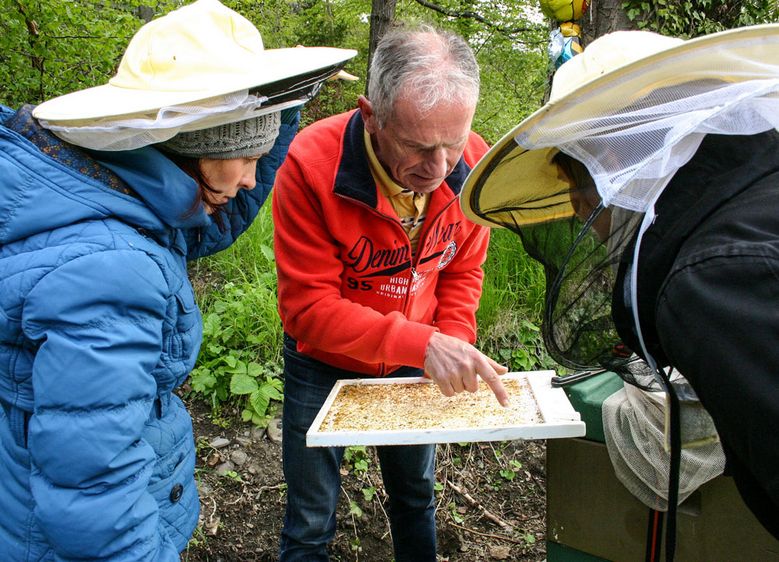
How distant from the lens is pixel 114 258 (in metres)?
1.35

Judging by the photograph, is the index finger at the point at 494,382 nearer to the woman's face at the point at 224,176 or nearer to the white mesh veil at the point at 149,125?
the woman's face at the point at 224,176

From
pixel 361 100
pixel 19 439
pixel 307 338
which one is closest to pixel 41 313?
pixel 19 439

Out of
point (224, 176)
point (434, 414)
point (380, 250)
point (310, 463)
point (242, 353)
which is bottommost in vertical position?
point (242, 353)

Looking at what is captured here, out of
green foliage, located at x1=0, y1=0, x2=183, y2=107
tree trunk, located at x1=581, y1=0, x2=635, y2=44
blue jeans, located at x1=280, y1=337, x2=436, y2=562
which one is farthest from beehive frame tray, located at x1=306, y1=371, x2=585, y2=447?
green foliage, located at x1=0, y1=0, x2=183, y2=107

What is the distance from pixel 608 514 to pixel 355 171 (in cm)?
145

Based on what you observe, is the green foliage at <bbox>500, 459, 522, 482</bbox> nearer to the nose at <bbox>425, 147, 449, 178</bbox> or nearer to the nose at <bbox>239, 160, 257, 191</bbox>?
the nose at <bbox>425, 147, 449, 178</bbox>

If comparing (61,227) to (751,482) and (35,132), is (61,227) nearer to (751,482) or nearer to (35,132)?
(35,132)

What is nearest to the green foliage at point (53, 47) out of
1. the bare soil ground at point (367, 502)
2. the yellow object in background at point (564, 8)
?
the bare soil ground at point (367, 502)

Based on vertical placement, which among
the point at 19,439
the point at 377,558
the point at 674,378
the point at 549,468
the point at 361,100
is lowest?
the point at 377,558

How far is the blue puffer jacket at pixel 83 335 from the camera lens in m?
1.29

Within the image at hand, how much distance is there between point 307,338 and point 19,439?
91 cm

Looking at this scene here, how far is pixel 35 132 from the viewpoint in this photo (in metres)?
1.47

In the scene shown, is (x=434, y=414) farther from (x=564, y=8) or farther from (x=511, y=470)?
(x=564, y=8)

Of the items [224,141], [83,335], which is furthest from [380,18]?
[83,335]
